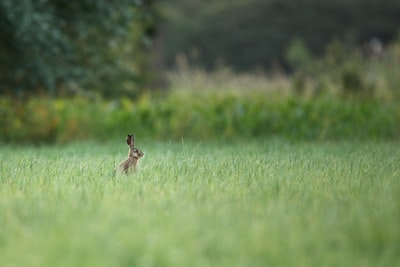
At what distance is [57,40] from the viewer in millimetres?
13453

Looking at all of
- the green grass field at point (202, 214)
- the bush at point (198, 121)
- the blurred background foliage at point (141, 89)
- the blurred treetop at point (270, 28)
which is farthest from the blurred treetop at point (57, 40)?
the blurred treetop at point (270, 28)

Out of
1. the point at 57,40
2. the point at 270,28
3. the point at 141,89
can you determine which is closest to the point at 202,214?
the point at 57,40

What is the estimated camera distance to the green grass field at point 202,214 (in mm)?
3561

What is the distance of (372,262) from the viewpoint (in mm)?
3539

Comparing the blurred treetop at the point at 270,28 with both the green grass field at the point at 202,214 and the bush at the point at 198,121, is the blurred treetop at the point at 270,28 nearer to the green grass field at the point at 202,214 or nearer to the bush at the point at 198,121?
the bush at the point at 198,121

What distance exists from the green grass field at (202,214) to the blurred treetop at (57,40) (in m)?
6.28

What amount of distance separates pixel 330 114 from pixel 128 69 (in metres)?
7.67

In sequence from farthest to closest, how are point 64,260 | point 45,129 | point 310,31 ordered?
1. point 310,31
2. point 45,129
3. point 64,260

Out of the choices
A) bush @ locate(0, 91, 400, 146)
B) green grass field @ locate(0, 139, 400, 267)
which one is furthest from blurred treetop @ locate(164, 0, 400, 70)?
green grass field @ locate(0, 139, 400, 267)

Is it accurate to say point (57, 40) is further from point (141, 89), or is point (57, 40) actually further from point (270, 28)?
point (270, 28)

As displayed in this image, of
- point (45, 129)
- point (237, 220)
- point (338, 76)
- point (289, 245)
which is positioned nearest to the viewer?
point (289, 245)

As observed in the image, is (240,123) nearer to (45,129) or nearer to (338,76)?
(45,129)

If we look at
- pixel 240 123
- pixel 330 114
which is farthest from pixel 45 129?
pixel 330 114

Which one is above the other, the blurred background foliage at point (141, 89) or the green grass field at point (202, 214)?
the blurred background foliage at point (141, 89)
